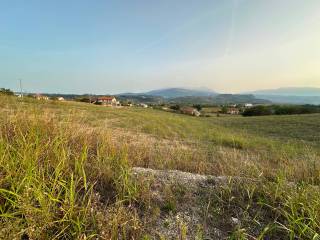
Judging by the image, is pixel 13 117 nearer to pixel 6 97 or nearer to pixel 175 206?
pixel 6 97

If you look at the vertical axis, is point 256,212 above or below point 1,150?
below

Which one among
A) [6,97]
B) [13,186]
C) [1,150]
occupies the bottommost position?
[13,186]

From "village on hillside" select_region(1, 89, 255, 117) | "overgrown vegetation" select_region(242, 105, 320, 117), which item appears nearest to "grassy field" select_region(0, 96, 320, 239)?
"village on hillside" select_region(1, 89, 255, 117)

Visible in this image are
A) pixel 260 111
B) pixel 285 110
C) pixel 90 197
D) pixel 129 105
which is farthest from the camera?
pixel 260 111

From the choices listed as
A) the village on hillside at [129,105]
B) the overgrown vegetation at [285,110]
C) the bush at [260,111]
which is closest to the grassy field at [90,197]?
the village on hillside at [129,105]

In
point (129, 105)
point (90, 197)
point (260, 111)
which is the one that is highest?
point (90, 197)

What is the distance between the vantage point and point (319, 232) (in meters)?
2.35

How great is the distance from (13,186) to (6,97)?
4.46 meters

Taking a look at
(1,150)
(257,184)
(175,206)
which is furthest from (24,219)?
(257,184)

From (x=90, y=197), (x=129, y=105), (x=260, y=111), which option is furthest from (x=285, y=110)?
(x=90, y=197)

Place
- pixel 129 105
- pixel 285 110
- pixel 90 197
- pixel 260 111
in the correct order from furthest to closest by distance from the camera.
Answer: pixel 260 111
pixel 129 105
pixel 285 110
pixel 90 197

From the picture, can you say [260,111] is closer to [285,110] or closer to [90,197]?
[285,110]

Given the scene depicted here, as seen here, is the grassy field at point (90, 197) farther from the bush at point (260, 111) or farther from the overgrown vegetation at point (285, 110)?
the bush at point (260, 111)

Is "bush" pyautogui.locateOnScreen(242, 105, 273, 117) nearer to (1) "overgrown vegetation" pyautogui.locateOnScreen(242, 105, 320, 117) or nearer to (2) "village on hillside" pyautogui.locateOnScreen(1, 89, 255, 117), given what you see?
(1) "overgrown vegetation" pyautogui.locateOnScreen(242, 105, 320, 117)
